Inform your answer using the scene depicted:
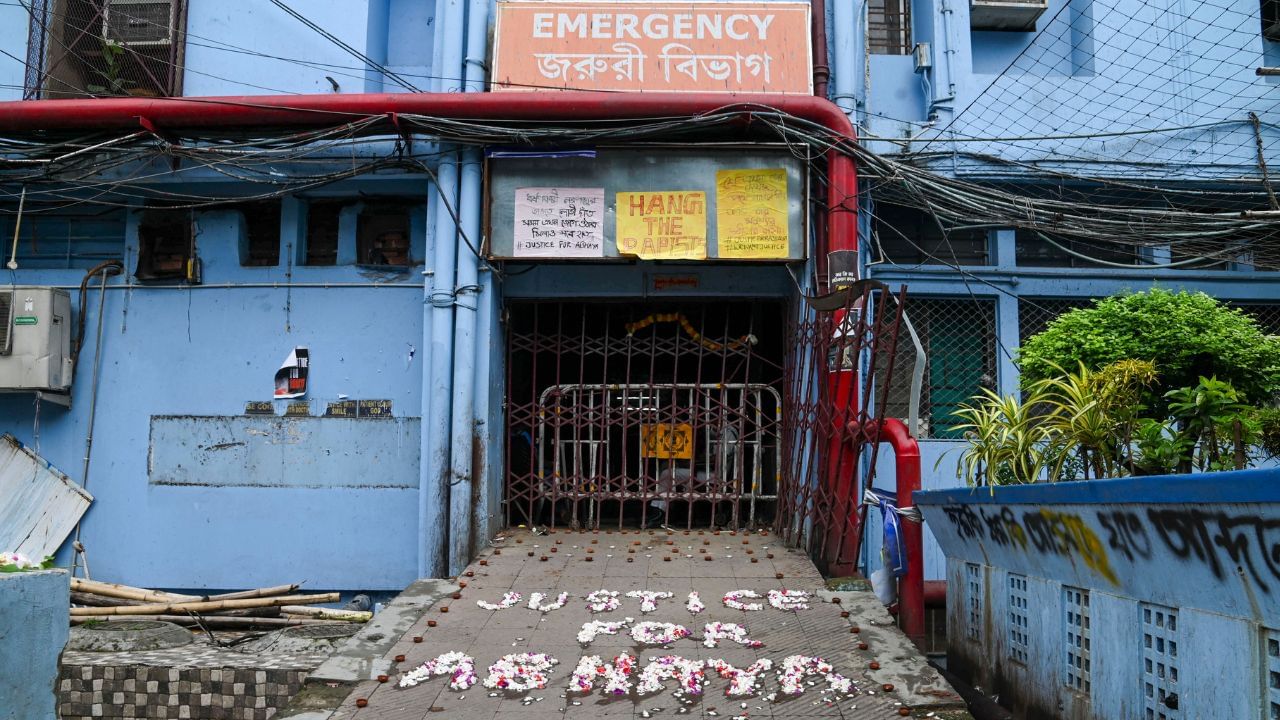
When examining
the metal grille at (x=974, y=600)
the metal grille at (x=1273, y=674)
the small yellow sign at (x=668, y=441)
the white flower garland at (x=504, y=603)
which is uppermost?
the small yellow sign at (x=668, y=441)

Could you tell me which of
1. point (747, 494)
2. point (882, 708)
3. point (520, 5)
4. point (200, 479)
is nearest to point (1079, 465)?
point (882, 708)

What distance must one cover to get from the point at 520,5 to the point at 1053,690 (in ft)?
24.0

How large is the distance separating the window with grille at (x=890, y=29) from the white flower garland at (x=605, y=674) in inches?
272

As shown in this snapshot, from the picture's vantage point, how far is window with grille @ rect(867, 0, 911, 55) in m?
9.36

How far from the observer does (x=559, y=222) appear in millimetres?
8234

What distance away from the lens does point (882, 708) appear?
487 cm

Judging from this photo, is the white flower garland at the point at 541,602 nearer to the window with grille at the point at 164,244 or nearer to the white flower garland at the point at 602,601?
the white flower garland at the point at 602,601

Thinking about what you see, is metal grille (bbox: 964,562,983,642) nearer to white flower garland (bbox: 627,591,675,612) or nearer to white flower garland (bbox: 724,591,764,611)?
white flower garland (bbox: 724,591,764,611)

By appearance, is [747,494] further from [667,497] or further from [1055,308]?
[1055,308]

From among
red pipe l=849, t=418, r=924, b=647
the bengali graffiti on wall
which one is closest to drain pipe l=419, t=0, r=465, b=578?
red pipe l=849, t=418, r=924, b=647

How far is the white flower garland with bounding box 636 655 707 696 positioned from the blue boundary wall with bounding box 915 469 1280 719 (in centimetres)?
175

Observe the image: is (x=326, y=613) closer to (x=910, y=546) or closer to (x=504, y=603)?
(x=504, y=603)

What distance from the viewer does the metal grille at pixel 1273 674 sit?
2.92 metres

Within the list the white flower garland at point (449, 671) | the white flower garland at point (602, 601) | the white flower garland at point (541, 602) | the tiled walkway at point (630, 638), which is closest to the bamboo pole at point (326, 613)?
the tiled walkway at point (630, 638)
